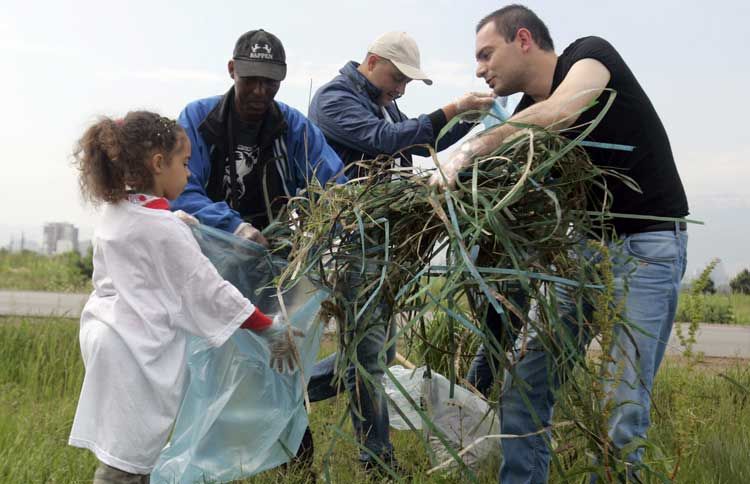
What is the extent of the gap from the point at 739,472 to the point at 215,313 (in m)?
1.99

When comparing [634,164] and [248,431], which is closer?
[634,164]

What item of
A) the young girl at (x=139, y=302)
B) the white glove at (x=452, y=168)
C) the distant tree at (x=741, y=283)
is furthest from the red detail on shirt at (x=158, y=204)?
the distant tree at (x=741, y=283)

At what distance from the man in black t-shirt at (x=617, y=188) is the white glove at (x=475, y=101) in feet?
1.69

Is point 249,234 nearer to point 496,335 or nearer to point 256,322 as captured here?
→ point 256,322

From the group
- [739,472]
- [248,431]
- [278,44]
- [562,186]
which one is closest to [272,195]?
[278,44]

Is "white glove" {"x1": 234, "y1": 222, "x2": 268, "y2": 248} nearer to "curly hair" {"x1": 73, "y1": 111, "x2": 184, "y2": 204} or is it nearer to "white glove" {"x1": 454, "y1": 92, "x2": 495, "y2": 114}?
"curly hair" {"x1": 73, "y1": 111, "x2": 184, "y2": 204}

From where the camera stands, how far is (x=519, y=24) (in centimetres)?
259

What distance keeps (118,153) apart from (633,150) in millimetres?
1542

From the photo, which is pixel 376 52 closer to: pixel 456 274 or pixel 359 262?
pixel 359 262

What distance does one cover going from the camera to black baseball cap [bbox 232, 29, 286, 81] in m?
3.03

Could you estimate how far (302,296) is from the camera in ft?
9.24

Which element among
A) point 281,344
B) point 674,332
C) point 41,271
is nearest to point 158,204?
point 281,344

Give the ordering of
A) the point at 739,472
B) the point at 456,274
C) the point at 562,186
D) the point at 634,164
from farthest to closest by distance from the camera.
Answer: the point at 739,472, the point at 634,164, the point at 562,186, the point at 456,274

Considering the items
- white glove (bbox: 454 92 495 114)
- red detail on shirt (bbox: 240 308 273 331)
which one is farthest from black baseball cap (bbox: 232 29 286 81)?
red detail on shirt (bbox: 240 308 273 331)
